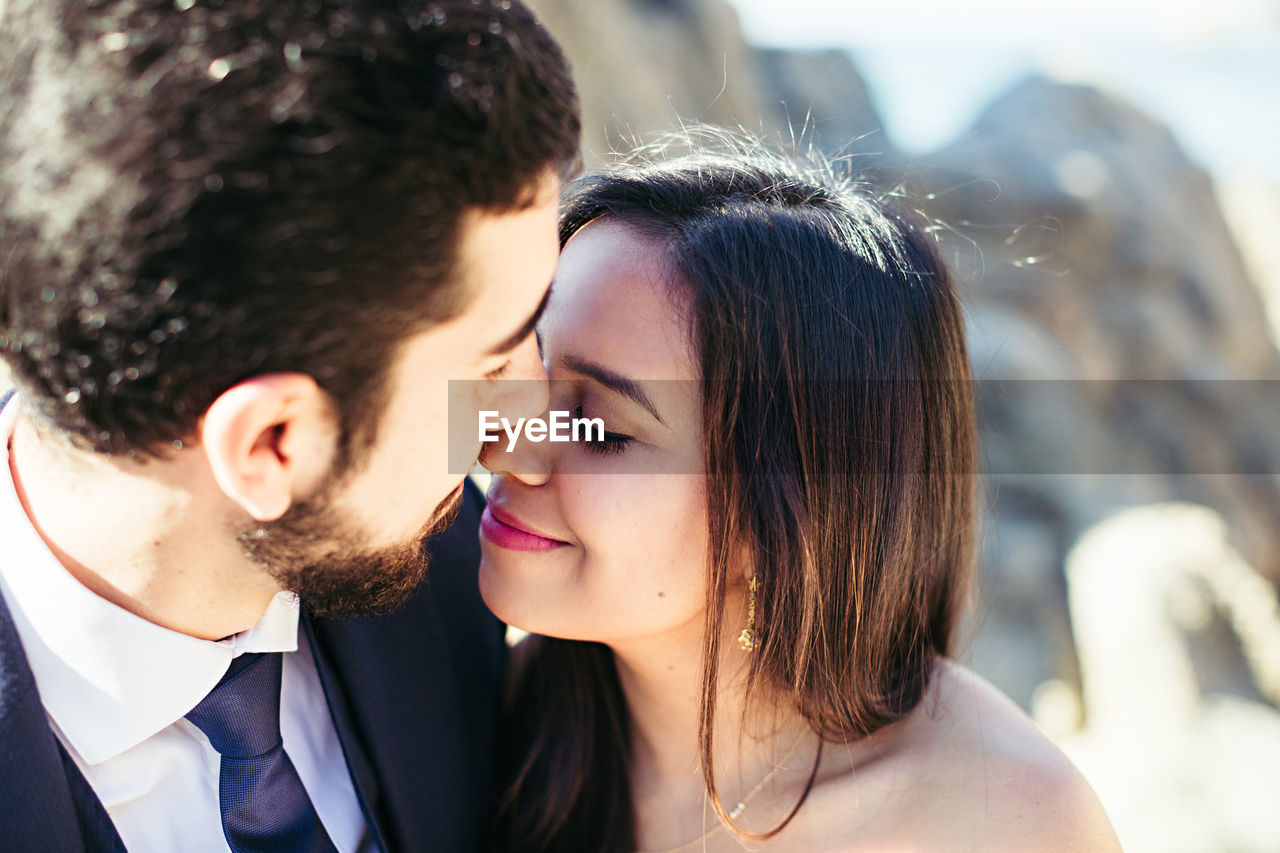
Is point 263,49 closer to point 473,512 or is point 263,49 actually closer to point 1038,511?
point 473,512

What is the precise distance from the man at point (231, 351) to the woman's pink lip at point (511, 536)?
0.60 ft

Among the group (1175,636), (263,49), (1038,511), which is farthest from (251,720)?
(1038,511)

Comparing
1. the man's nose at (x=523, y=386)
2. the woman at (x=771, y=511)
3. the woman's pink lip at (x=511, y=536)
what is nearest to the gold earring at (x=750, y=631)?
the woman at (x=771, y=511)

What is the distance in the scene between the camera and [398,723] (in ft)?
6.47

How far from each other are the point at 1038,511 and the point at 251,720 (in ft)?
17.3

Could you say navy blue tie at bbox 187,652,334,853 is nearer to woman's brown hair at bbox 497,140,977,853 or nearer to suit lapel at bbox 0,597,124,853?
suit lapel at bbox 0,597,124,853

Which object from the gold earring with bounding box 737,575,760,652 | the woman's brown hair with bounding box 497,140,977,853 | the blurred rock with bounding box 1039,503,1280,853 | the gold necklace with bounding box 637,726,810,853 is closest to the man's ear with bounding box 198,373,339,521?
the woman's brown hair with bounding box 497,140,977,853

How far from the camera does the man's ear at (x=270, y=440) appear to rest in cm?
138

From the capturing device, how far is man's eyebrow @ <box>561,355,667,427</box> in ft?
5.92

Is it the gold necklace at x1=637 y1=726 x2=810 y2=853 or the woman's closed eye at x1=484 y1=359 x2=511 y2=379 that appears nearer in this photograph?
the woman's closed eye at x1=484 y1=359 x2=511 y2=379

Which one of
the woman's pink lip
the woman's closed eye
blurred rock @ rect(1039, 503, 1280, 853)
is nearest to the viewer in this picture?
the woman's closed eye

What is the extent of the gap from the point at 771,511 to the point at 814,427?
0.56 ft

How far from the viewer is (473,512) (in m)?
2.44

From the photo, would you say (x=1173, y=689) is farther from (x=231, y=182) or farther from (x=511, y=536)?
(x=231, y=182)
